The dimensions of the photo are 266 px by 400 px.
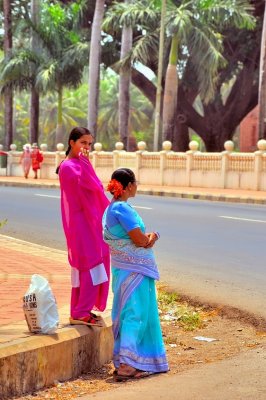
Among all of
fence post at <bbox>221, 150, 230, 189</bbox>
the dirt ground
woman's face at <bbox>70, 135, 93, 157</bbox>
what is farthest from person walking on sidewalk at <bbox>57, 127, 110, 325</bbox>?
fence post at <bbox>221, 150, 230, 189</bbox>

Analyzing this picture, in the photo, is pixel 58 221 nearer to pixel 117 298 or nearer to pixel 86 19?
pixel 117 298

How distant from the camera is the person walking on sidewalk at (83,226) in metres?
6.38

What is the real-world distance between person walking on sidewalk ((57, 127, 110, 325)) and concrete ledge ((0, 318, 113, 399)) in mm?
167

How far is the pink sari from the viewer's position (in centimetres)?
638

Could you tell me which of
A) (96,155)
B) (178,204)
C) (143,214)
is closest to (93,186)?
(143,214)

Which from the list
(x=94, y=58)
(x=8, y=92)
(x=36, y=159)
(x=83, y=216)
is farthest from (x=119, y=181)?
(x=8, y=92)

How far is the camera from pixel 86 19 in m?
50.2

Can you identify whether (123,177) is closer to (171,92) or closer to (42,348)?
(42,348)

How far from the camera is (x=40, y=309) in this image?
595 cm

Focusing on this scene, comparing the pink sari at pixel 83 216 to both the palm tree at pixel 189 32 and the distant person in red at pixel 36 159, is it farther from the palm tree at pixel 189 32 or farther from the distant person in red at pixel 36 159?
the distant person in red at pixel 36 159

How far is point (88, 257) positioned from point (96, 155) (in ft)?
105

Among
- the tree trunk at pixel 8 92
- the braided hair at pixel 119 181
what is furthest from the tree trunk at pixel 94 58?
the braided hair at pixel 119 181

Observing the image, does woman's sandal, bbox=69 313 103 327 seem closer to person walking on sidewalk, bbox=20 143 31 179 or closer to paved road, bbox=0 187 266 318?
paved road, bbox=0 187 266 318

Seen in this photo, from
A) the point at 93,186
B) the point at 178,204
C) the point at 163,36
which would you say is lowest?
the point at 178,204
